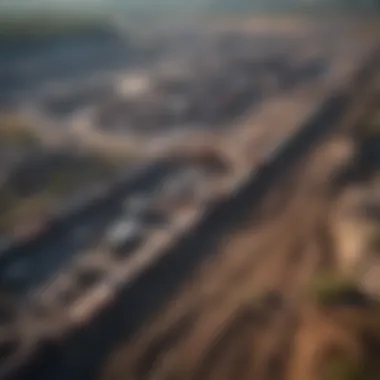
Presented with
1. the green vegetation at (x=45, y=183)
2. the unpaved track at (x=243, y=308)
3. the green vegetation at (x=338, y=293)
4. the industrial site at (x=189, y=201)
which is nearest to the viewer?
the unpaved track at (x=243, y=308)

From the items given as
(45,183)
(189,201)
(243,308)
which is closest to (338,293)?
(243,308)

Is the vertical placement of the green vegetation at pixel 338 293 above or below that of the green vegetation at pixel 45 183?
below

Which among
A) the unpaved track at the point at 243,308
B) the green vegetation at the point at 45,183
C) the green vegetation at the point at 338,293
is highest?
the green vegetation at the point at 45,183

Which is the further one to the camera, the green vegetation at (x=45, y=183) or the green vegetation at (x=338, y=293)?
the green vegetation at (x=45, y=183)

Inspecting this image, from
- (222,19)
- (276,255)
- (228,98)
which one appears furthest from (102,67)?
(276,255)

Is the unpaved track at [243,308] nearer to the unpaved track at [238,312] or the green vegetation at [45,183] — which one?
the unpaved track at [238,312]

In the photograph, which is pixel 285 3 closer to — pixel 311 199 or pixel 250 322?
pixel 311 199

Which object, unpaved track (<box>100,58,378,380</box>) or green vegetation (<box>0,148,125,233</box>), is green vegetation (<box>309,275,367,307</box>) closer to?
unpaved track (<box>100,58,378,380</box>)

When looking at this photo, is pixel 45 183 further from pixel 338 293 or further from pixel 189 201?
pixel 338 293

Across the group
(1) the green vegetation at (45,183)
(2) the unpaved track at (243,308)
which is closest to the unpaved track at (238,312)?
(2) the unpaved track at (243,308)

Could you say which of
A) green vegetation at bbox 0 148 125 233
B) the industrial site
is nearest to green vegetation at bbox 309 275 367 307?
the industrial site
